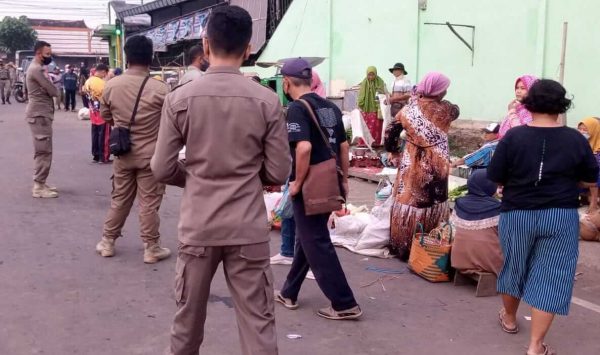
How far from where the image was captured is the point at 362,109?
1359 cm

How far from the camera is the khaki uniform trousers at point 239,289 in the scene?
9.65 feet

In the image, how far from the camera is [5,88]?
28203mm

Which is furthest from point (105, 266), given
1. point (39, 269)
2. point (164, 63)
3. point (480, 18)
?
point (164, 63)

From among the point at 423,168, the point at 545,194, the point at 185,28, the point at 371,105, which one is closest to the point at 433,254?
the point at 423,168

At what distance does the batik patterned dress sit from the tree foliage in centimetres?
5510

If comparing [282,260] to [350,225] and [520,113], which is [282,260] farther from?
[520,113]

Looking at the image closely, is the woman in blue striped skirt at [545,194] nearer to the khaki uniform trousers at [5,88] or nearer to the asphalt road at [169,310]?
the asphalt road at [169,310]

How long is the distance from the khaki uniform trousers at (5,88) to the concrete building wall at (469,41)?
592 inches

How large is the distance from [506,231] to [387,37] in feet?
40.5

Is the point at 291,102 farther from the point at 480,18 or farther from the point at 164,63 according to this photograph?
the point at 164,63

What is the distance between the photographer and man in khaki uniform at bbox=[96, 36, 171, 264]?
555 cm

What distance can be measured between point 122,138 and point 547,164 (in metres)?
3.38

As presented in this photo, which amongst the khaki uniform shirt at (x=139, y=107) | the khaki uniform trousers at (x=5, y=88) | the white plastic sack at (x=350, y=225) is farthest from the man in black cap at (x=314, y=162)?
the khaki uniform trousers at (x=5, y=88)

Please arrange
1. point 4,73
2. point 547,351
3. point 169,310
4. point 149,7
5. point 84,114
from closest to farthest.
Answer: point 547,351 → point 169,310 → point 84,114 → point 4,73 → point 149,7
